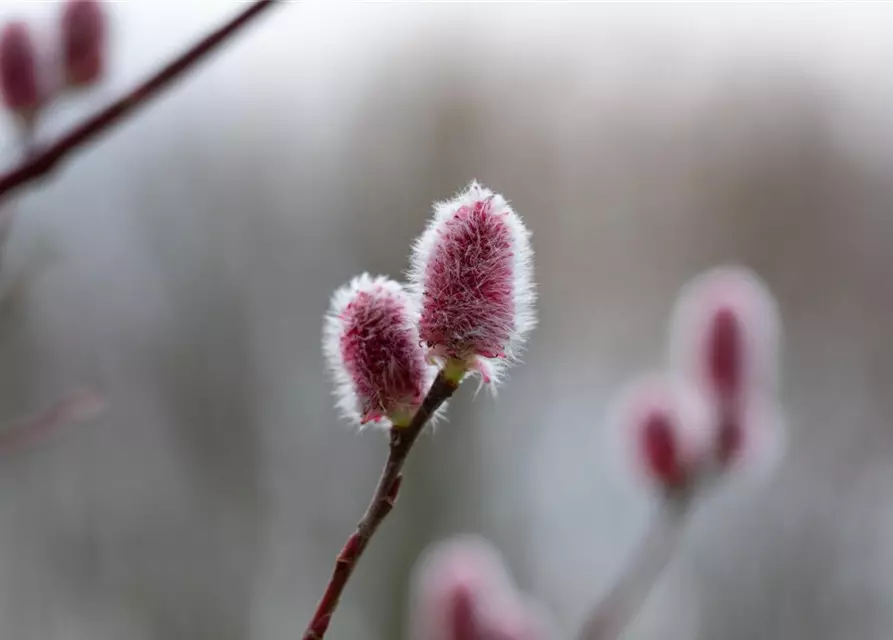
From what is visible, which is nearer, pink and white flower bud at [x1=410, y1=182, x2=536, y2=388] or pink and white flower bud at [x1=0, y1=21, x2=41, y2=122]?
pink and white flower bud at [x1=410, y1=182, x2=536, y2=388]

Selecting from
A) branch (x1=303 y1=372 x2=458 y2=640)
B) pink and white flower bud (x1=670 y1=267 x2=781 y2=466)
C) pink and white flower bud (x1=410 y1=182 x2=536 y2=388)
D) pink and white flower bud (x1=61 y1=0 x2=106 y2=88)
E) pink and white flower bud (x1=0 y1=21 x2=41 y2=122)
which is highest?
pink and white flower bud (x1=670 y1=267 x2=781 y2=466)

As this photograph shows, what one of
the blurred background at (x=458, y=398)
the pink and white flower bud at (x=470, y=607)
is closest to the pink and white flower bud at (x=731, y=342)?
the pink and white flower bud at (x=470, y=607)

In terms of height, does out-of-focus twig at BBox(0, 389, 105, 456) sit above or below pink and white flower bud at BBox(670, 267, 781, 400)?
below

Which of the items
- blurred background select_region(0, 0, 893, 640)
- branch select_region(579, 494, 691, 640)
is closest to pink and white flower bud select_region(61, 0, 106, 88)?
branch select_region(579, 494, 691, 640)

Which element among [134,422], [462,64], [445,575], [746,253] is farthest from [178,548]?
[445,575]

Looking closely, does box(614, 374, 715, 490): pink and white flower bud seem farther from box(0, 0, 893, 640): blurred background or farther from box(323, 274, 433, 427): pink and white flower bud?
box(0, 0, 893, 640): blurred background

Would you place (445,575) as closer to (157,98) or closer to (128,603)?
(157,98)

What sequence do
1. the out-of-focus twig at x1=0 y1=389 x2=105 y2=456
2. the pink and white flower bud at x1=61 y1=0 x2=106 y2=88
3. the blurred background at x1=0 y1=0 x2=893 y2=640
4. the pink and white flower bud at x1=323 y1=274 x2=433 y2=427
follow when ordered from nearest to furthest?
the pink and white flower bud at x1=323 y1=274 x2=433 y2=427 → the out-of-focus twig at x1=0 y1=389 x2=105 y2=456 → the pink and white flower bud at x1=61 y1=0 x2=106 y2=88 → the blurred background at x1=0 y1=0 x2=893 y2=640

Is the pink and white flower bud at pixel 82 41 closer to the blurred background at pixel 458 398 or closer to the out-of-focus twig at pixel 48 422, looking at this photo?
the out-of-focus twig at pixel 48 422
